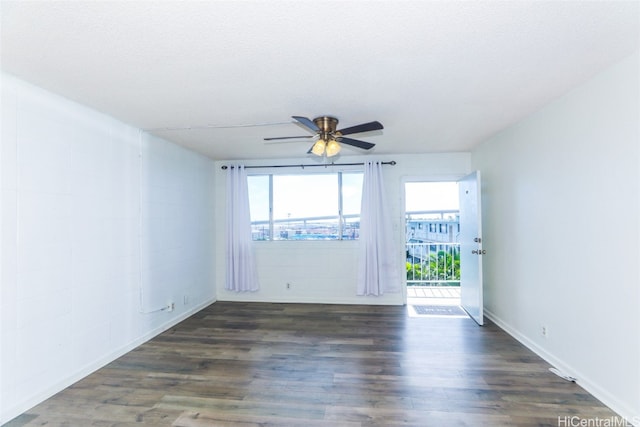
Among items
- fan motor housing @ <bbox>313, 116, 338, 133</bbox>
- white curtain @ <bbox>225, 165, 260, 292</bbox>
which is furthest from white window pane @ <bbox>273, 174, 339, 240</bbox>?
fan motor housing @ <bbox>313, 116, 338, 133</bbox>

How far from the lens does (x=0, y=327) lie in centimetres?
193

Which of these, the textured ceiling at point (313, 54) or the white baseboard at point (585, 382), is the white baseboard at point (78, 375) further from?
the white baseboard at point (585, 382)

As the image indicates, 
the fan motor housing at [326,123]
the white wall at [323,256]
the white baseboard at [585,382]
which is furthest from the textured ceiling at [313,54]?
the white baseboard at [585,382]

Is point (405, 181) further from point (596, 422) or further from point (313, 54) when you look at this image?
point (596, 422)

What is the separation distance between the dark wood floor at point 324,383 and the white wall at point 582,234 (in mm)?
273

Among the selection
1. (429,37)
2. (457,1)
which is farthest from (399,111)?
(457,1)

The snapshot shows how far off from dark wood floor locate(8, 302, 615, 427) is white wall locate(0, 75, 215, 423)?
0.92 feet

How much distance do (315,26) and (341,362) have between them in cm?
264

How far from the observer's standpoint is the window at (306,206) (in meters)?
4.78

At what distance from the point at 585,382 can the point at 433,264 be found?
10.5 ft

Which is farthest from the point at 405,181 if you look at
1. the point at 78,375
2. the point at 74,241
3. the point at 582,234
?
the point at 78,375

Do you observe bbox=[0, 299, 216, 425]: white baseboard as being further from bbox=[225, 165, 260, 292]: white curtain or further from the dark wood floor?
bbox=[225, 165, 260, 292]: white curtain

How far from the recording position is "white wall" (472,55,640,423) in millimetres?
1901

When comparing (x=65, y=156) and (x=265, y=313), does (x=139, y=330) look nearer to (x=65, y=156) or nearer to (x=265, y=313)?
(x=265, y=313)
